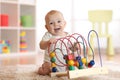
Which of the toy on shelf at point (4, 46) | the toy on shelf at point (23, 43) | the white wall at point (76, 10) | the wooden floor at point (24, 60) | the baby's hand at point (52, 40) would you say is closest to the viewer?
the baby's hand at point (52, 40)

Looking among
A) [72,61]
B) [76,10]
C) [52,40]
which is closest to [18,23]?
[76,10]

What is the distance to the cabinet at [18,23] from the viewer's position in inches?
114

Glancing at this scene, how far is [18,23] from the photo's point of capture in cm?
291

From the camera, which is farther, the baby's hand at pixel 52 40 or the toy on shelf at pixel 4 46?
the toy on shelf at pixel 4 46

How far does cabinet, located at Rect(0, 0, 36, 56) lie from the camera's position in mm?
2893

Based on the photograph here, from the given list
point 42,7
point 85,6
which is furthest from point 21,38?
point 85,6

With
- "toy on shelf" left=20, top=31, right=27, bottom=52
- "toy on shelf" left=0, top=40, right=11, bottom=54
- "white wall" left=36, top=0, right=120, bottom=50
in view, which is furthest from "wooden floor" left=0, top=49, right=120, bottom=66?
"white wall" left=36, top=0, right=120, bottom=50

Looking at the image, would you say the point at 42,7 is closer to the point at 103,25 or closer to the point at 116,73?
the point at 103,25

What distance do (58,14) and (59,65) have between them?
0.90 ft

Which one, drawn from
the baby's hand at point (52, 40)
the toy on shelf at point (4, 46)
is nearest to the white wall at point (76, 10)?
the toy on shelf at point (4, 46)

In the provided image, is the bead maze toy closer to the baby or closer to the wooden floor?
the baby

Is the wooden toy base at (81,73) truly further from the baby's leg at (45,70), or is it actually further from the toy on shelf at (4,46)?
the toy on shelf at (4,46)

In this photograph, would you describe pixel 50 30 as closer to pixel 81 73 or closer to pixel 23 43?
pixel 81 73

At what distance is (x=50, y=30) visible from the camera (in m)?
1.44
